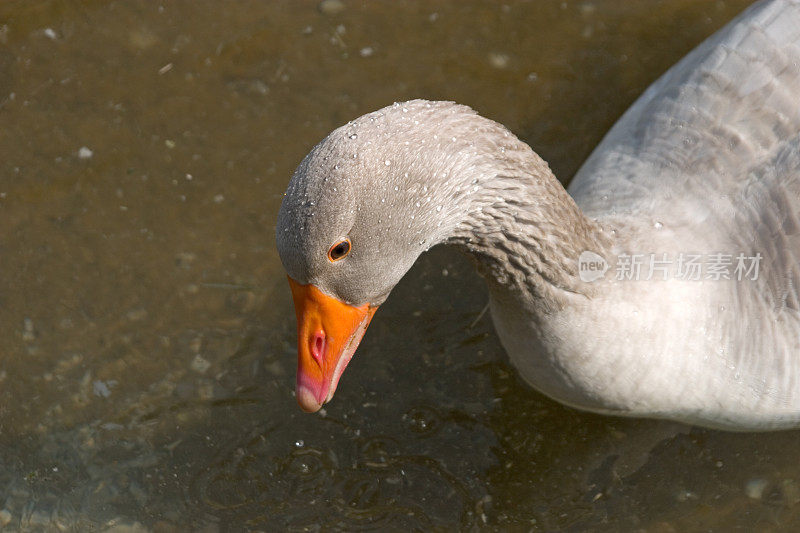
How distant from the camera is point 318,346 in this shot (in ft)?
8.81

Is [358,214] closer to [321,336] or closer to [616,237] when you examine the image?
[321,336]

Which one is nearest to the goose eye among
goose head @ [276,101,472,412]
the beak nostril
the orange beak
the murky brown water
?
goose head @ [276,101,472,412]

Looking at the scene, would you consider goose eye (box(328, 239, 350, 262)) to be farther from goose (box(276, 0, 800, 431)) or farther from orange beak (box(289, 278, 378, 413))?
orange beak (box(289, 278, 378, 413))

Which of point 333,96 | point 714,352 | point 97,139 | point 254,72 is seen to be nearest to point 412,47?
point 333,96

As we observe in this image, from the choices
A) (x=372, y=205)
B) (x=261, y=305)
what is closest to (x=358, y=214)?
(x=372, y=205)

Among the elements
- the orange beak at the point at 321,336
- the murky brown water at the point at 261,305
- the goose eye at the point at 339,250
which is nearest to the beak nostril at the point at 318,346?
the orange beak at the point at 321,336

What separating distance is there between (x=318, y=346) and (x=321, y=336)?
0.13 ft

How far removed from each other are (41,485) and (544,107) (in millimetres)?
2962

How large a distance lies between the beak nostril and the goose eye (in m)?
0.33

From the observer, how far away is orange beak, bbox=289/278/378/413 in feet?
8.50

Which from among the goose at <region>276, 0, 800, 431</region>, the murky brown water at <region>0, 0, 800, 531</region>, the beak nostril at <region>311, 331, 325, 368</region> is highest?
the goose at <region>276, 0, 800, 431</region>

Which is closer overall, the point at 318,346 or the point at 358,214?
the point at 358,214

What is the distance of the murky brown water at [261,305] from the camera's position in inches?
147

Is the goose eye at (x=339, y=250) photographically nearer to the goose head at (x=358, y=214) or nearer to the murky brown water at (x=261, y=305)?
the goose head at (x=358, y=214)
